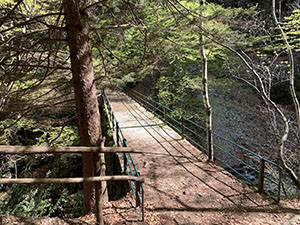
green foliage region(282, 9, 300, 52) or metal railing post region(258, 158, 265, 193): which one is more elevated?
green foliage region(282, 9, 300, 52)

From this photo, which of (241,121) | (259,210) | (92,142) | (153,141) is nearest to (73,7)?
(92,142)

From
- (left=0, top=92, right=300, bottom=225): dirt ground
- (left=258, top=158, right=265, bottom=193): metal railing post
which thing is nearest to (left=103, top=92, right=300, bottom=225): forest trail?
(left=0, top=92, right=300, bottom=225): dirt ground

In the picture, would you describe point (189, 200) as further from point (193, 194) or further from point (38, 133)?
point (38, 133)

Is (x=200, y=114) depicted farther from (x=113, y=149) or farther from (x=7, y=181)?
(x=7, y=181)

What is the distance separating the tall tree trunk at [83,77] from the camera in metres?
3.22

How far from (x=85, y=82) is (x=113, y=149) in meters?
1.27

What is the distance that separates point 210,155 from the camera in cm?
650

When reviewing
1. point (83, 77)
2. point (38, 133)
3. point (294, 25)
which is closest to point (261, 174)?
point (83, 77)

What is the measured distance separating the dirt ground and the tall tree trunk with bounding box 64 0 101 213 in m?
0.98

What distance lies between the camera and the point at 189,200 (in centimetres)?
466

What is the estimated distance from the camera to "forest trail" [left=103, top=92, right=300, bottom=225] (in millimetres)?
4055

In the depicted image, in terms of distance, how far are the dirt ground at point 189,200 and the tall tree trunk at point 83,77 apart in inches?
38.7

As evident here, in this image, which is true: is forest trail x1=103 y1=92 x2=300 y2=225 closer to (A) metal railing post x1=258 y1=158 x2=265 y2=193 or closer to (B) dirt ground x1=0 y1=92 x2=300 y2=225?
(B) dirt ground x1=0 y1=92 x2=300 y2=225

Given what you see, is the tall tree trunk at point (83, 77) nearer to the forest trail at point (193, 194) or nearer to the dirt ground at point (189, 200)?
the dirt ground at point (189, 200)
